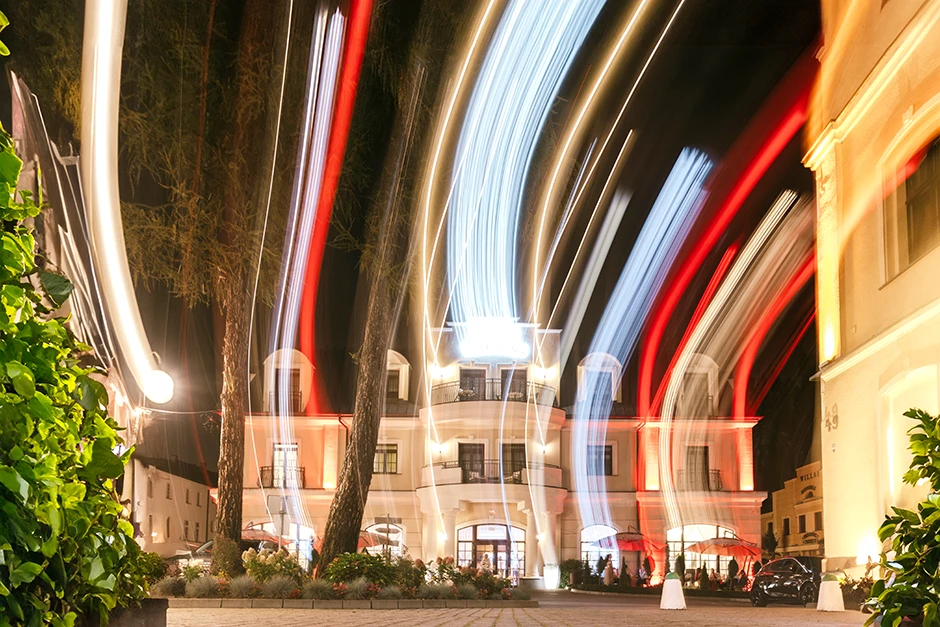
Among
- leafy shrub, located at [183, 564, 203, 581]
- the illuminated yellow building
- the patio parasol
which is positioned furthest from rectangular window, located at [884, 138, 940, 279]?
the patio parasol

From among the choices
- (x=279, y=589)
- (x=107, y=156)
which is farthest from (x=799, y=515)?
(x=107, y=156)

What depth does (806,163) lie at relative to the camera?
1858 cm

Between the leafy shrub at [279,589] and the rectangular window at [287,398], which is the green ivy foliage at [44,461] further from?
the rectangular window at [287,398]

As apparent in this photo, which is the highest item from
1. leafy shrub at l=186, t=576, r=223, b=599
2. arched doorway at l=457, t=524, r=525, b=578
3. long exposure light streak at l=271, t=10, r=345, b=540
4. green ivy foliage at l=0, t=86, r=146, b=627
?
long exposure light streak at l=271, t=10, r=345, b=540

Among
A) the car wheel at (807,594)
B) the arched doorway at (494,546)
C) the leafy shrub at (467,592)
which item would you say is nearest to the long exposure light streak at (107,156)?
the leafy shrub at (467,592)

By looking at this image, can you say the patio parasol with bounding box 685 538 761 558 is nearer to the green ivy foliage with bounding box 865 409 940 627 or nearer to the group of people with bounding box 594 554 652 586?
the group of people with bounding box 594 554 652 586

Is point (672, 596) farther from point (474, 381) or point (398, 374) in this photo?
point (398, 374)

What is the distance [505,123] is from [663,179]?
6.93 meters

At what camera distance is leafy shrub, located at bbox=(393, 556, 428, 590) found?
17391mm

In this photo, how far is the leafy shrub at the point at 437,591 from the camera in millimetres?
17375

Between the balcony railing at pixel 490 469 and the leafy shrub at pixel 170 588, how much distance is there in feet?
65.9

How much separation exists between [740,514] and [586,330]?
9704 millimetres

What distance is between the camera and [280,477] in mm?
37531

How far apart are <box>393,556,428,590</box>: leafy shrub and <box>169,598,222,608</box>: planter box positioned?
3.38 meters
